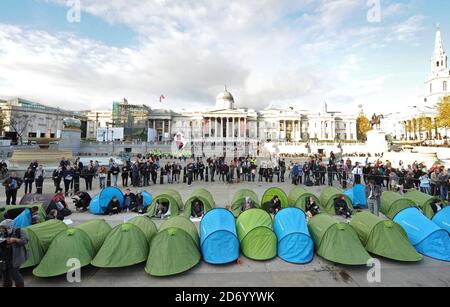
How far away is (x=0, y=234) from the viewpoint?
4.38 meters

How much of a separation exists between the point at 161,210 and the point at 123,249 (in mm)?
4313

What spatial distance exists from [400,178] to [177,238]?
1470 centimetres

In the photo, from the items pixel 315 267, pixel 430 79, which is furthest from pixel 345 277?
pixel 430 79

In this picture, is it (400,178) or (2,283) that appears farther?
(400,178)

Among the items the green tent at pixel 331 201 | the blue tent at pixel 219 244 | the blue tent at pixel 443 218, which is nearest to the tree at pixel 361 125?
the green tent at pixel 331 201

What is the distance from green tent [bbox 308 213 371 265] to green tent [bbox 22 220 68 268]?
22.3 feet

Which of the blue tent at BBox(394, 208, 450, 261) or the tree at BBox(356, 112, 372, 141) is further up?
the tree at BBox(356, 112, 372, 141)

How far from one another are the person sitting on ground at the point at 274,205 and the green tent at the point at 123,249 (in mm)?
5483

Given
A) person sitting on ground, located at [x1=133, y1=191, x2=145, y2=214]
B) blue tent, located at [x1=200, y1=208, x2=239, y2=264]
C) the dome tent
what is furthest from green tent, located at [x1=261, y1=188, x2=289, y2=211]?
the dome tent

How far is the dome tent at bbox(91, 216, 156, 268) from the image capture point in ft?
18.0

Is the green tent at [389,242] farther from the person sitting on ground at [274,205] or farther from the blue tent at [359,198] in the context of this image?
the blue tent at [359,198]

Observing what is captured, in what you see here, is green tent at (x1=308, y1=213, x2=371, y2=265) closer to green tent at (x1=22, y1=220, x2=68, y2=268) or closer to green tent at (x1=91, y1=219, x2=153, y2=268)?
green tent at (x1=91, y1=219, x2=153, y2=268)

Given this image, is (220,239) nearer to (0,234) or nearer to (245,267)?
(245,267)

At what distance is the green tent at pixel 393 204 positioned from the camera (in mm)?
9124
